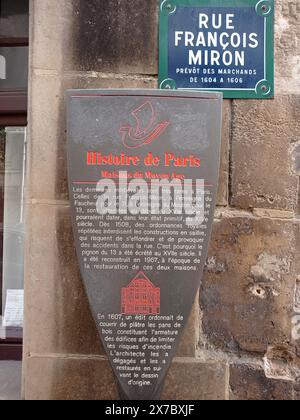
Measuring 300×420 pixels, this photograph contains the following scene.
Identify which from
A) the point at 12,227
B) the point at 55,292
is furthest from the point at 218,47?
the point at 12,227

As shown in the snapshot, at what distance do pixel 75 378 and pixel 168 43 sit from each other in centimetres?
196

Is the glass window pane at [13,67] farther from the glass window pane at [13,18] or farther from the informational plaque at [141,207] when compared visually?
the informational plaque at [141,207]

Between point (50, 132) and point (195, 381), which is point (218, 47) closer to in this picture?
point (50, 132)

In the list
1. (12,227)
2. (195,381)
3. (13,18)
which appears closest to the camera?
(195,381)

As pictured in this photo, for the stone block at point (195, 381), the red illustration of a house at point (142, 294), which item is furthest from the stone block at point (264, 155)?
the stone block at point (195, 381)

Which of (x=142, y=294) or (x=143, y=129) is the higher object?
(x=143, y=129)

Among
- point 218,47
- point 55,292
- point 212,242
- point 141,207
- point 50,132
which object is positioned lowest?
point 55,292

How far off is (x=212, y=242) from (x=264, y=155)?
0.58m

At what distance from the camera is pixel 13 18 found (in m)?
3.75

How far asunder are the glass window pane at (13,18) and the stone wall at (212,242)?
113 centimetres

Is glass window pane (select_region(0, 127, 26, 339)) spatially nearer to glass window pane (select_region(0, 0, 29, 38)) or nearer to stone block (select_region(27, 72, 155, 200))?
glass window pane (select_region(0, 0, 29, 38))

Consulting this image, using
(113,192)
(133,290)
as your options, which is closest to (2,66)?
(113,192)

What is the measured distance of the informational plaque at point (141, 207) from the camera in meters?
2.37

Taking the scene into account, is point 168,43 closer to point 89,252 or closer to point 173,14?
point 173,14
